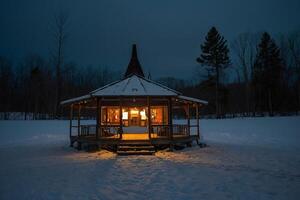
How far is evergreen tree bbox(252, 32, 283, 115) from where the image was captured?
40.5 meters

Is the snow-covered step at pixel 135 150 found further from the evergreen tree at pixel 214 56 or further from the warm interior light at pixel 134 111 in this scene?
the evergreen tree at pixel 214 56

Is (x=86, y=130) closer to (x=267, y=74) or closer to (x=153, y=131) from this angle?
(x=153, y=131)

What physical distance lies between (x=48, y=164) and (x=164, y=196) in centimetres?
726

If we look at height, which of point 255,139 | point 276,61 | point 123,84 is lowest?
point 255,139

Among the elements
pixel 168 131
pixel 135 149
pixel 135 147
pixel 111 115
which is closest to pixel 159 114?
pixel 111 115

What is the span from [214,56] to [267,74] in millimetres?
8839

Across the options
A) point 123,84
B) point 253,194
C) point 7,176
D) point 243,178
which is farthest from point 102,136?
point 253,194

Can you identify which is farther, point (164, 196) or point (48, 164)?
point (48, 164)

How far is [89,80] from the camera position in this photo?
69000 millimetres

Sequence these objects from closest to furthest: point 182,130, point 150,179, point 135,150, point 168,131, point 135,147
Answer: point 150,179, point 135,150, point 135,147, point 168,131, point 182,130

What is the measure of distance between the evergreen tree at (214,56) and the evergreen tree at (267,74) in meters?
5.75

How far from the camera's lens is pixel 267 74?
4050 centimetres

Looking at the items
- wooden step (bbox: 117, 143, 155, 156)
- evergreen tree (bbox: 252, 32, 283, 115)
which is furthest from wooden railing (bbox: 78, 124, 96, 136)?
evergreen tree (bbox: 252, 32, 283, 115)

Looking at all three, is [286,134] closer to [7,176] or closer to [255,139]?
[255,139]
